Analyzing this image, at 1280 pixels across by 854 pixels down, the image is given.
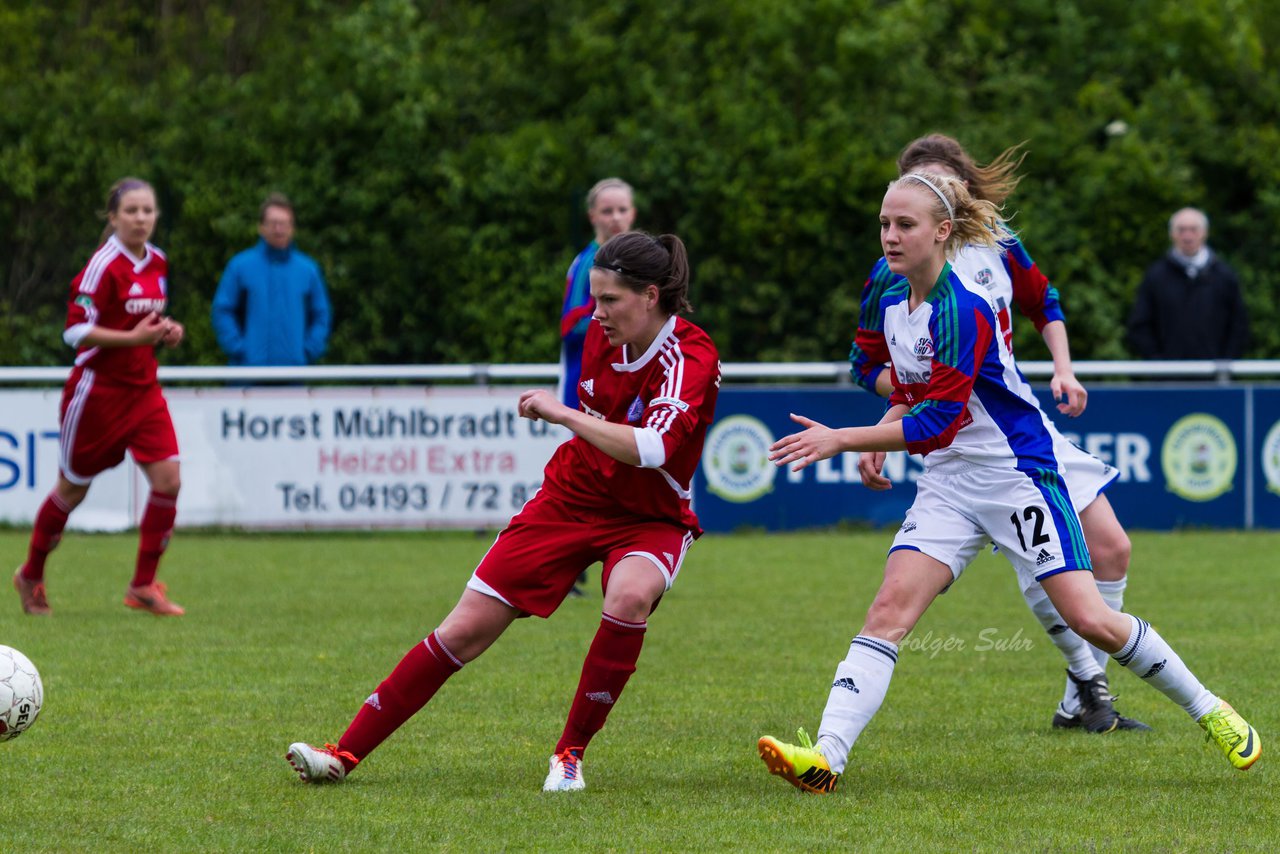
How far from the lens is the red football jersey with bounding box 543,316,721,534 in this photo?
507 cm

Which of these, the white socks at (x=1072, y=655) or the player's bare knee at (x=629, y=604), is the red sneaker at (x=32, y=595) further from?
the white socks at (x=1072, y=655)

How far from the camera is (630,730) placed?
603 cm

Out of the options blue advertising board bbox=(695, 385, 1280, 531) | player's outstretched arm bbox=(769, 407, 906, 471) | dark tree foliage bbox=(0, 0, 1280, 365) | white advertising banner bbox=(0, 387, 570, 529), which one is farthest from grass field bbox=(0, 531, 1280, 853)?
dark tree foliage bbox=(0, 0, 1280, 365)

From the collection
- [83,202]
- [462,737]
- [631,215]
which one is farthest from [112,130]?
[462,737]

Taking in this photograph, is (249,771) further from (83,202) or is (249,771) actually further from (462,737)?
(83,202)

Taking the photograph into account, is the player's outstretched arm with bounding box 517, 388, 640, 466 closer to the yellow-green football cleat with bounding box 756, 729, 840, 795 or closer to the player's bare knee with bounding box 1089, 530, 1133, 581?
the yellow-green football cleat with bounding box 756, 729, 840, 795

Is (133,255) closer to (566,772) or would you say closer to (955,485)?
(566,772)

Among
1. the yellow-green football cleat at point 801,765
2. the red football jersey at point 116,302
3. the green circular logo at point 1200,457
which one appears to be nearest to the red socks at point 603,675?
the yellow-green football cleat at point 801,765

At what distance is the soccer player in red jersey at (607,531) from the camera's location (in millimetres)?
5059

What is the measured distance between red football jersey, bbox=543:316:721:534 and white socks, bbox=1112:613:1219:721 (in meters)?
1.27

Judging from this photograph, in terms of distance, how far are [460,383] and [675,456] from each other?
861 cm

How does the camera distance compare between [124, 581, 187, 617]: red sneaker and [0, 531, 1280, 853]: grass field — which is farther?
[124, 581, 187, 617]: red sneaker

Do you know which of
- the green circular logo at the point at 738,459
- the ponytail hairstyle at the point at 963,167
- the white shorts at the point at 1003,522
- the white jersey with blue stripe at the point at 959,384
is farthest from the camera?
the green circular logo at the point at 738,459

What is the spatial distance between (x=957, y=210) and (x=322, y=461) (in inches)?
316
